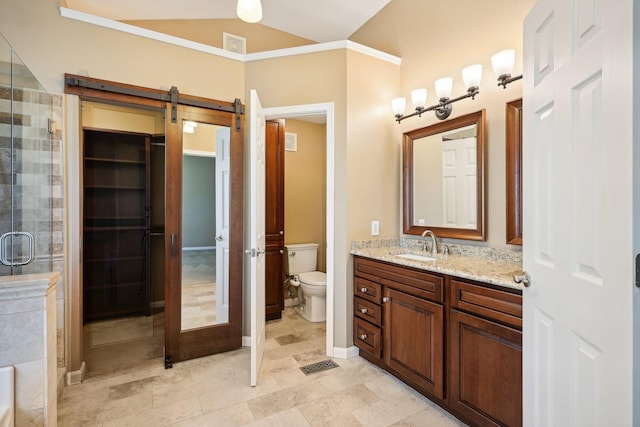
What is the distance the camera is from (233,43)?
11.0 feet

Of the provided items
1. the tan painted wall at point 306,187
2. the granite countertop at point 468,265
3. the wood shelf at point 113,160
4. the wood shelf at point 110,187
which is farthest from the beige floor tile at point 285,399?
the wood shelf at point 113,160

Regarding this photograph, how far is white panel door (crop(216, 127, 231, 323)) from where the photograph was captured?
8.73 ft

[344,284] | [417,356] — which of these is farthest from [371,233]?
[417,356]

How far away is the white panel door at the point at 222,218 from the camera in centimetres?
266

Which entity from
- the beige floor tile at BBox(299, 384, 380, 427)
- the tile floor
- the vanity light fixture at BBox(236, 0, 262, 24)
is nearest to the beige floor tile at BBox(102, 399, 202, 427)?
the tile floor

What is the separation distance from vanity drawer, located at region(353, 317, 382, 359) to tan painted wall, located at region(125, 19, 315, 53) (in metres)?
3.19

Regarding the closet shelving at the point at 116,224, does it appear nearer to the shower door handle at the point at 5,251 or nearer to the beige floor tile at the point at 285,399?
the shower door handle at the point at 5,251

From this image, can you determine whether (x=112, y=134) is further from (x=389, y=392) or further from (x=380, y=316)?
(x=389, y=392)

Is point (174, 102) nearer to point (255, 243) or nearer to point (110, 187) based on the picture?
point (255, 243)

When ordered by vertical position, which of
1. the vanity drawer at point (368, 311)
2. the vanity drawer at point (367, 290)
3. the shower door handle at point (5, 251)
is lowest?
the vanity drawer at point (368, 311)

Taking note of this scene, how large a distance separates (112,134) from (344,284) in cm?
300

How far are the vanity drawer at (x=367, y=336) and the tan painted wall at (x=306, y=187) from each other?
1.54 m

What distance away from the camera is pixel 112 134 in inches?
131

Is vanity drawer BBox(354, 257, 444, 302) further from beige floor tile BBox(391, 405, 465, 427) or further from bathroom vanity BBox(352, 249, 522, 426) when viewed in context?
beige floor tile BBox(391, 405, 465, 427)
